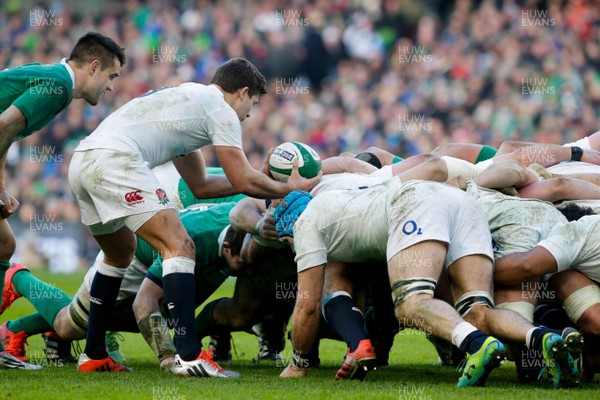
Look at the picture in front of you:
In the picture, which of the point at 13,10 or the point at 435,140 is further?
the point at 13,10

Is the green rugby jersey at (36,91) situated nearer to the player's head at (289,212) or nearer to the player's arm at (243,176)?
the player's arm at (243,176)

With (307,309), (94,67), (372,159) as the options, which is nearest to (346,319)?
(307,309)

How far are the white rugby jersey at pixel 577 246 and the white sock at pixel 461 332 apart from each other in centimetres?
71

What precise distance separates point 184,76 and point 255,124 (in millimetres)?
1858

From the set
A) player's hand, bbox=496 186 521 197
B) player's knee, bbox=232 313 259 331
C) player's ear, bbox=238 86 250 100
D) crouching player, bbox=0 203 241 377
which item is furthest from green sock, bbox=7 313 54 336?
player's hand, bbox=496 186 521 197

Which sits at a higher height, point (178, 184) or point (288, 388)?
point (178, 184)

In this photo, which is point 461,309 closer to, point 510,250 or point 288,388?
point 510,250

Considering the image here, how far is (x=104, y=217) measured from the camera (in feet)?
19.4

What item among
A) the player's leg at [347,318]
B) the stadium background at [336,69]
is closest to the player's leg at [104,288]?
the player's leg at [347,318]

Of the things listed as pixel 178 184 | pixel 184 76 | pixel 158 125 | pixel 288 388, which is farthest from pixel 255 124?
pixel 288 388

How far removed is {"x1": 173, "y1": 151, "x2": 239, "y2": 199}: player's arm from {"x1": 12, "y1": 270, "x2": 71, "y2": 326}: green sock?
1.30 meters

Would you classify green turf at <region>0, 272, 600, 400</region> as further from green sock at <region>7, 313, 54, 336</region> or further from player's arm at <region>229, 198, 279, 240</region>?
player's arm at <region>229, 198, 279, 240</region>

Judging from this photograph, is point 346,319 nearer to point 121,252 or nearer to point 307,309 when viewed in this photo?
point 307,309

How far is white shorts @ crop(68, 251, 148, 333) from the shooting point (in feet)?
22.4
